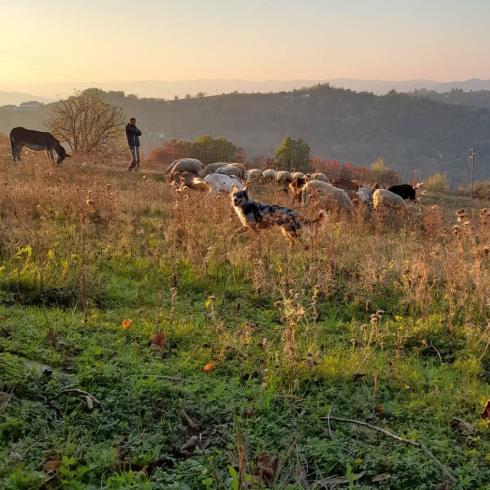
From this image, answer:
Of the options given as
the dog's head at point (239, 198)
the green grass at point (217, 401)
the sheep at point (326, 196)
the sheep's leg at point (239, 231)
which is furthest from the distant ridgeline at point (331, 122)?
the green grass at point (217, 401)

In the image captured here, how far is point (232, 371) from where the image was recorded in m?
3.91

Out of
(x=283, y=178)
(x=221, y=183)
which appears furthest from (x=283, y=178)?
(x=221, y=183)

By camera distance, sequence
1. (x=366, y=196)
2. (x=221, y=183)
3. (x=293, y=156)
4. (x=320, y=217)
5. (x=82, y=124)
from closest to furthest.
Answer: (x=320, y=217)
(x=221, y=183)
(x=366, y=196)
(x=82, y=124)
(x=293, y=156)

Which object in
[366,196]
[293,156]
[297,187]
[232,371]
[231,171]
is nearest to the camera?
[232,371]

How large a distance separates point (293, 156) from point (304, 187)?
2282 cm

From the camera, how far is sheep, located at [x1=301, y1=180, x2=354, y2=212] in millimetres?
11875

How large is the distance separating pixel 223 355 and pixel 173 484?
1.55 meters

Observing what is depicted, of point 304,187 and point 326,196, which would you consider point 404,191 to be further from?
point 326,196

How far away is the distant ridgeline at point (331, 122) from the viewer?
122 meters

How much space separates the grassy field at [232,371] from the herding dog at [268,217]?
3.95 feet

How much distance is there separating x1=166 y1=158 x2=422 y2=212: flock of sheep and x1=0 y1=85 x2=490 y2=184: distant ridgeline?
314 feet

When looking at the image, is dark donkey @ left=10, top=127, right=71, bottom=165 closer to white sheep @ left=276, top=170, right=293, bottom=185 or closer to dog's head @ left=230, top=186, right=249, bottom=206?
white sheep @ left=276, top=170, right=293, bottom=185

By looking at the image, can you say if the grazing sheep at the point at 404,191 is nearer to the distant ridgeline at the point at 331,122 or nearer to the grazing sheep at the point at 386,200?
the grazing sheep at the point at 386,200

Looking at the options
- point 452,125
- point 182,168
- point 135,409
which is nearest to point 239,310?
point 135,409
